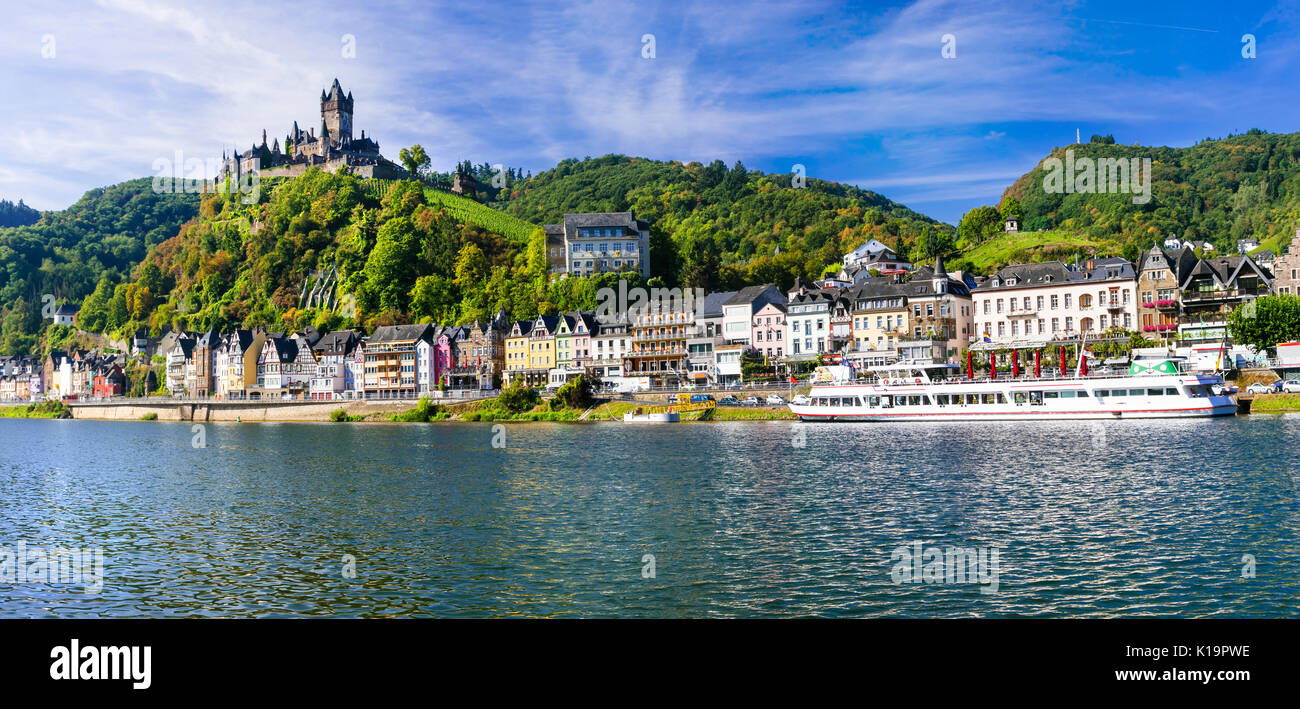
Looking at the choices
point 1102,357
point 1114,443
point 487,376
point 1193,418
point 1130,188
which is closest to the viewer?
point 1114,443

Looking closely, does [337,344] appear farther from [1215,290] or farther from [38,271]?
[38,271]

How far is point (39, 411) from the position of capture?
13075 centimetres

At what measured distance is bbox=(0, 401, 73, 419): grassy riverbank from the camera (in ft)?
417

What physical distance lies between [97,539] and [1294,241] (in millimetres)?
89410

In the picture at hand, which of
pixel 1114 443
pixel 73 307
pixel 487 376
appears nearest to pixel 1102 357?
pixel 1114 443

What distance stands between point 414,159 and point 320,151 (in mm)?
21394

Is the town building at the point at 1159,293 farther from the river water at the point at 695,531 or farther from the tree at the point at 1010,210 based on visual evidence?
the tree at the point at 1010,210

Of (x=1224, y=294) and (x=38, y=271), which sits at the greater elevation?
(x=38, y=271)

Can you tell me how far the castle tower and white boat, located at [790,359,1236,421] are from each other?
149 meters

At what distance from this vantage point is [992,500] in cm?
2789

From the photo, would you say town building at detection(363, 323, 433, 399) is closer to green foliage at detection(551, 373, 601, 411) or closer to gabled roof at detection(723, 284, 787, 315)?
green foliage at detection(551, 373, 601, 411)

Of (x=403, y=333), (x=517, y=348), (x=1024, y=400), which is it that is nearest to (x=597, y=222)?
(x=517, y=348)

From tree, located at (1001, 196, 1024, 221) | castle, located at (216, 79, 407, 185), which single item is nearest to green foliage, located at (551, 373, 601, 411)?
tree, located at (1001, 196, 1024, 221)
